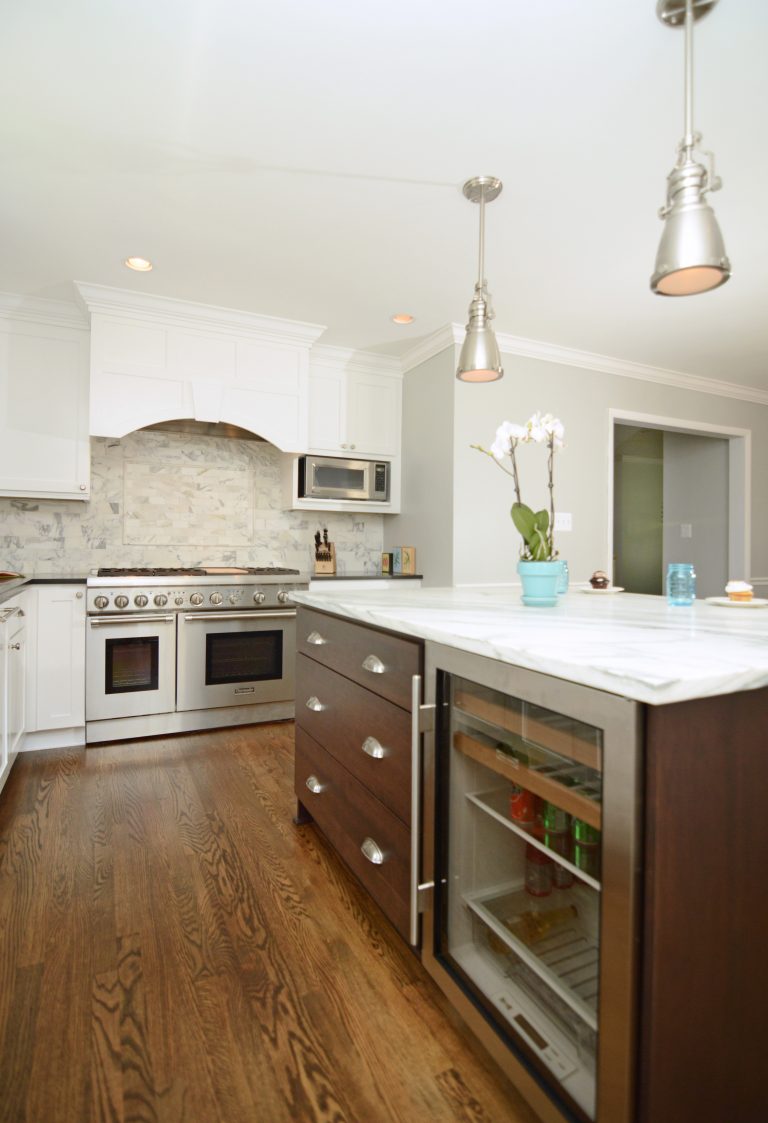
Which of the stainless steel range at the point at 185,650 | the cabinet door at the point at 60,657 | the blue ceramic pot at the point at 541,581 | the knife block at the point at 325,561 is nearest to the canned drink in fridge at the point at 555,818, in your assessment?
the blue ceramic pot at the point at 541,581

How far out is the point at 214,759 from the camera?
2.96m

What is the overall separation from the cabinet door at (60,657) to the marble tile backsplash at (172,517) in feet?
1.86

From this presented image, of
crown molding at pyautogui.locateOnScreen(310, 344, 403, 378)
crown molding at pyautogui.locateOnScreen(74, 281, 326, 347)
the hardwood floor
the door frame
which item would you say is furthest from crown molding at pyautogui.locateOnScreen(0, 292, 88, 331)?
the door frame

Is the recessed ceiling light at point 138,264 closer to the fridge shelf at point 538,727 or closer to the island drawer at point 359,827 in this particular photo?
the island drawer at point 359,827

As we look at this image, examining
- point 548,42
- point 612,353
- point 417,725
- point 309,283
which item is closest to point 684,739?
point 417,725

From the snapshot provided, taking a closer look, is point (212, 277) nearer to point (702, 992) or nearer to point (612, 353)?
point (612, 353)

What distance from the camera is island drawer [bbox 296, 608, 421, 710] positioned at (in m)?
1.39

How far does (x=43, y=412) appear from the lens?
334 cm

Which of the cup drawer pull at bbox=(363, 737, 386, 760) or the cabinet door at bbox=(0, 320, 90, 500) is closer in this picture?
the cup drawer pull at bbox=(363, 737, 386, 760)

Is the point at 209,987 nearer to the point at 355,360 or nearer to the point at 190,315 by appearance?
the point at 190,315

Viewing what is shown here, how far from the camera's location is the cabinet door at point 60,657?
10.0ft

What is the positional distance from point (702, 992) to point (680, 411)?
176 inches

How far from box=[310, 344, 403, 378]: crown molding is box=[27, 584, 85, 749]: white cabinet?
2121mm

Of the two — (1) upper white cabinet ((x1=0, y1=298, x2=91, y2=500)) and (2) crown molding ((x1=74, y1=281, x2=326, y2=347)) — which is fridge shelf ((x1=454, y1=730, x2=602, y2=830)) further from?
(2) crown molding ((x1=74, y1=281, x2=326, y2=347))
